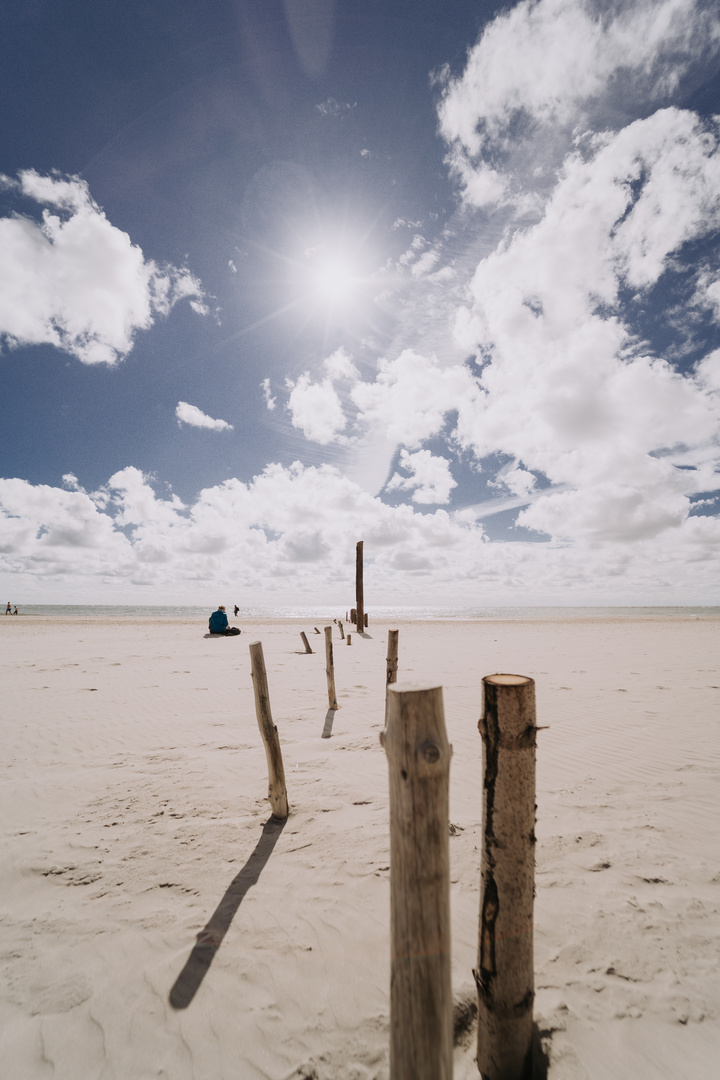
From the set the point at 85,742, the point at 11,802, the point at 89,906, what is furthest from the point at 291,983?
the point at 85,742

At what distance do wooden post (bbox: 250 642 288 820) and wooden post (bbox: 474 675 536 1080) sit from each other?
9.36ft

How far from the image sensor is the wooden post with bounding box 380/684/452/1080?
5.96 ft

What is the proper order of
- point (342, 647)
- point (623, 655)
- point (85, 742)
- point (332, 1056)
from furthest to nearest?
1. point (342, 647)
2. point (623, 655)
3. point (85, 742)
4. point (332, 1056)

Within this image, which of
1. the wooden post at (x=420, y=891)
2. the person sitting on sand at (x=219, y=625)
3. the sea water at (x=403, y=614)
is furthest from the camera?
the sea water at (x=403, y=614)

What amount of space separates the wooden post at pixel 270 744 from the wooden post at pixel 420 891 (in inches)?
118

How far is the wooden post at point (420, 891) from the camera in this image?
1.82 m

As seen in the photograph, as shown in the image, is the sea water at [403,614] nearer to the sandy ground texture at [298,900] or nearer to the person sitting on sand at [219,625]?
the person sitting on sand at [219,625]

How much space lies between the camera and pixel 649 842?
13.9 feet

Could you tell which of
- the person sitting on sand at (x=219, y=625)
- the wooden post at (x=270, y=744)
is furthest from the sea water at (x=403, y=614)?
the wooden post at (x=270, y=744)

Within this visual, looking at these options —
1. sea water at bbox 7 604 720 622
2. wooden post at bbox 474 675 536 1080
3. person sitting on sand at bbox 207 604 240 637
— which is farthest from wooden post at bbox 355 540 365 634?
wooden post at bbox 474 675 536 1080

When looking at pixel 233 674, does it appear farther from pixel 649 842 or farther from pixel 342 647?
pixel 649 842

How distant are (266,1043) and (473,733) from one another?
17.7ft

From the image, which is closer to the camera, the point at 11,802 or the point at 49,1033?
the point at 49,1033

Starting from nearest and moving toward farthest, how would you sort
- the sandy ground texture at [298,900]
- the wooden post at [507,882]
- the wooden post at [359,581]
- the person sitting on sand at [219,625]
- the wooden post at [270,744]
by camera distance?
the wooden post at [507,882], the sandy ground texture at [298,900], the wooden post at [270,744], the person sitting on sand at [219,625], the wooden post at [359,581]
